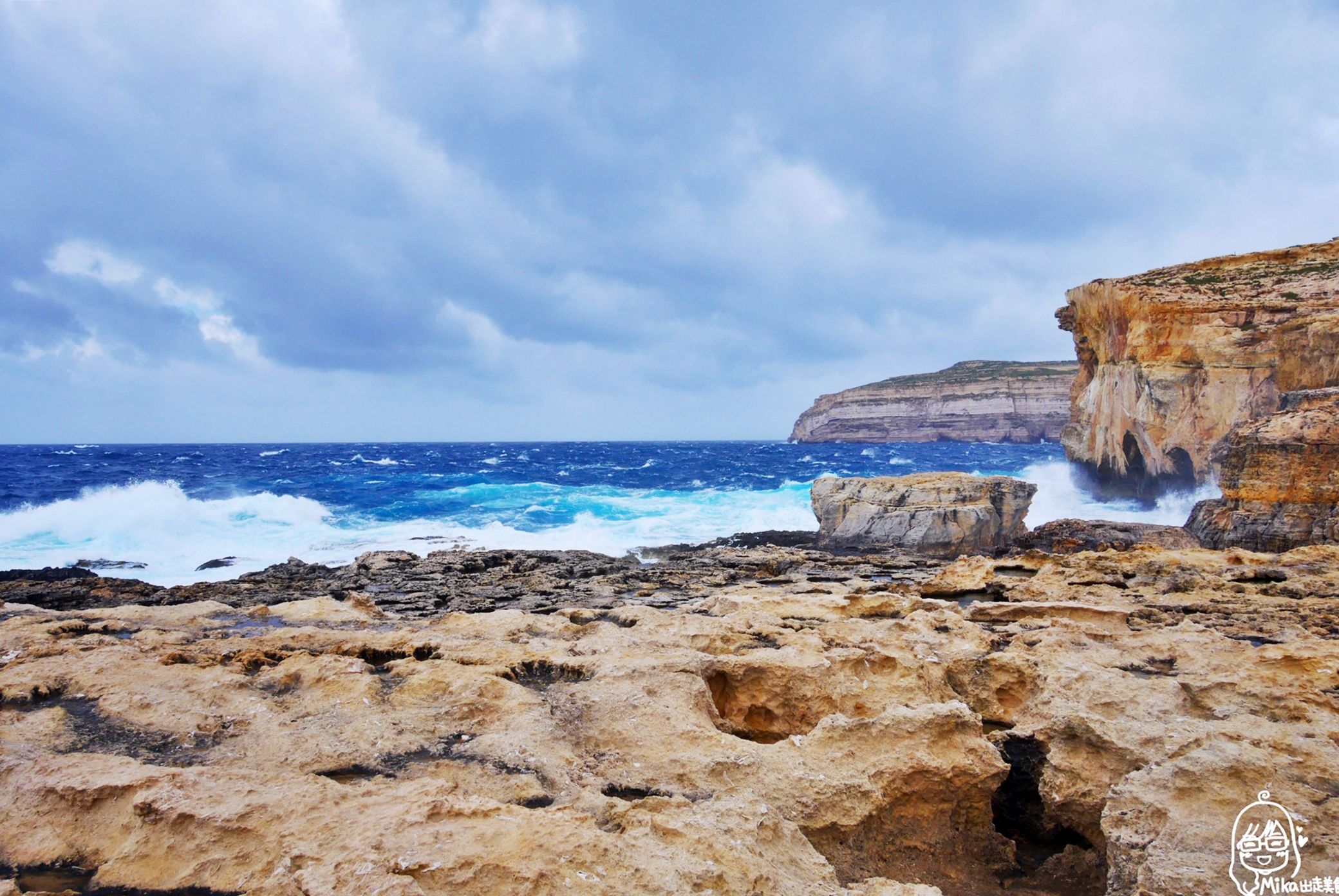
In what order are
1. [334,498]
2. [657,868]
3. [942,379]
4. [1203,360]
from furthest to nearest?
[942,379] < [334,498] < [1203,360] < [657,868]

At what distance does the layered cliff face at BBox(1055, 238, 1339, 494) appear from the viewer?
19922 millimetres

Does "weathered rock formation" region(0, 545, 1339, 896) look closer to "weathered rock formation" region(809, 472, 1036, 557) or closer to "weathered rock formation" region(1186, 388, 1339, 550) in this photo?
"weathered rock formation" region(1186, 388, 1339, 550)

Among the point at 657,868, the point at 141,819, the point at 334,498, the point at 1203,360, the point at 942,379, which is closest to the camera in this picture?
the point at 657,868

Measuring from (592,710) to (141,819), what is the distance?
216cm

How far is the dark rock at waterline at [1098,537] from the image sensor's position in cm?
1238

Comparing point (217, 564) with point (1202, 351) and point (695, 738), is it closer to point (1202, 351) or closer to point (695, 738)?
point (695, 738)

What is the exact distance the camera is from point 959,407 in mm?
96625

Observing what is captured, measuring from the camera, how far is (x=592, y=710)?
13.0ft

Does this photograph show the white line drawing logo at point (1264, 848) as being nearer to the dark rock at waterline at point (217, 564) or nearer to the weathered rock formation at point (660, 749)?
the weathered rock formation at point (660, 749)

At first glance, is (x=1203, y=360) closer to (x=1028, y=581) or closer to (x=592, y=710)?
(x=1028, y=581)

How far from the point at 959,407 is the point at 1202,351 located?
78.5 meters

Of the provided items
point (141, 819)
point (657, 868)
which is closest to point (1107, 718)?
point (657, 868)

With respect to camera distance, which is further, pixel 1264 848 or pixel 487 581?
pixel 487 581

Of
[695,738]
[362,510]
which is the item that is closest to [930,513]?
[695,738]
